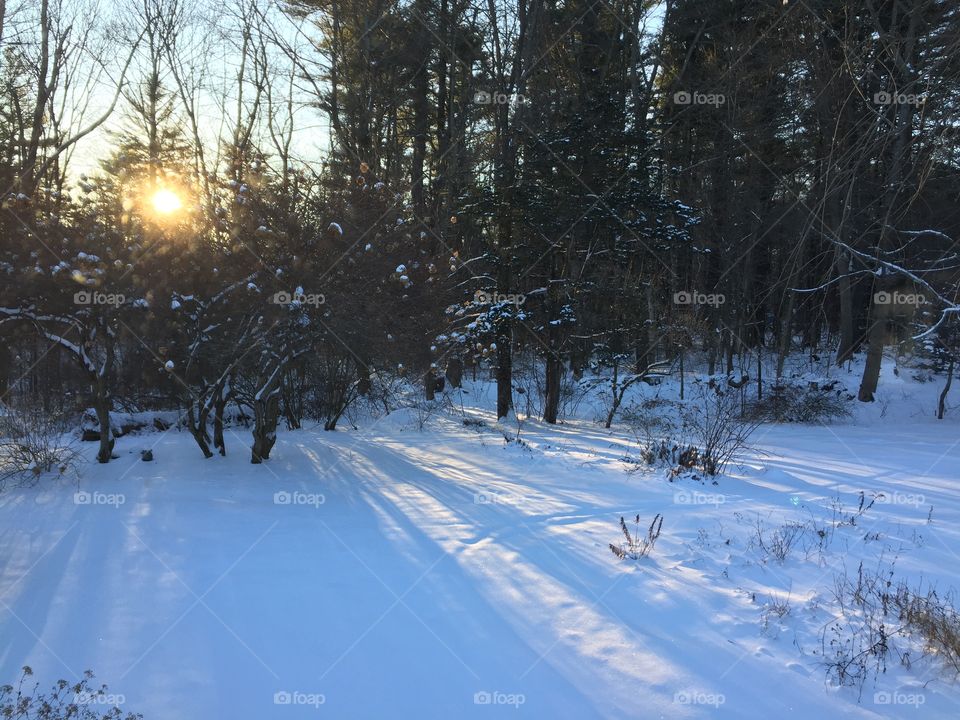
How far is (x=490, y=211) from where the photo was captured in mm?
16641

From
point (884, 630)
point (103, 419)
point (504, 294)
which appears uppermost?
point (504, 294)

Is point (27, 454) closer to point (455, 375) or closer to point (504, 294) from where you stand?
point (504, 294)

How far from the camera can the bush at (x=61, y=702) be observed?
3381 mm

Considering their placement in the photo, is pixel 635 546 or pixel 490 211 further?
pixel 490 211

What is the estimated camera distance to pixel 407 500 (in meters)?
8.46

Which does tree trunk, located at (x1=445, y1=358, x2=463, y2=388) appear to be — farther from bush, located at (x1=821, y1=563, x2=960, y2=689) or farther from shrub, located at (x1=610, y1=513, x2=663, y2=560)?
bush, located at (x1=821, y1=563, x2=960, y2=689)

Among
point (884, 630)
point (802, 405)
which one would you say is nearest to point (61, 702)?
point (884, 630)

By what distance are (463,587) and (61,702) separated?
9.51 ft

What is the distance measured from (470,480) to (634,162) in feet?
35.6

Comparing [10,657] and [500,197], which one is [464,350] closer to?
[500,197]

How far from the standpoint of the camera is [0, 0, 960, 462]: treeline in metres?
6.66

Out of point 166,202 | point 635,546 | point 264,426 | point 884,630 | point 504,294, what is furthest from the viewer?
point 504,294

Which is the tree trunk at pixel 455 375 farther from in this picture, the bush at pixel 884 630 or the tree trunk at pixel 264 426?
the bush at pixel 884 630

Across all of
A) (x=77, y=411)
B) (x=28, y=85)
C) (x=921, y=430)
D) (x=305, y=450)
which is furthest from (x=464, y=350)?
(x=28, y=85)
